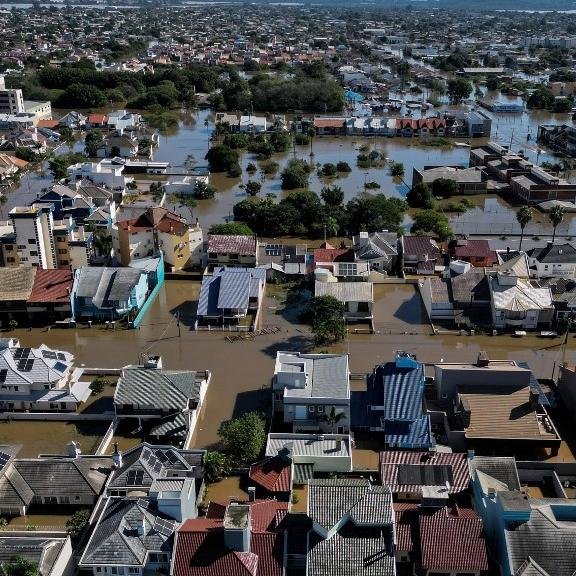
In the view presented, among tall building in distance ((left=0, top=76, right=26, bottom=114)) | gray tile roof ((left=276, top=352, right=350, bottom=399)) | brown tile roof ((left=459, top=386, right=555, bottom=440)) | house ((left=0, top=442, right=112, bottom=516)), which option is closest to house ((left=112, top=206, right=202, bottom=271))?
gray tile roof ((left=276, top=352, right=350, bottom=399))

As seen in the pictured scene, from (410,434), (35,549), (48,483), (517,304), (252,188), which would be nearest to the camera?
(35,549)

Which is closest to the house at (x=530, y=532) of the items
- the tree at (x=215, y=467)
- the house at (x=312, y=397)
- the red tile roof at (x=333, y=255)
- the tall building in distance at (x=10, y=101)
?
the house at (x=312, y=397)

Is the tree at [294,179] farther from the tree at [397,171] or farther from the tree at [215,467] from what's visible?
the tree at [215,467]

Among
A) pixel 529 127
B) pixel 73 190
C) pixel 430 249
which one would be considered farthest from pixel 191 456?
pixel 529 127

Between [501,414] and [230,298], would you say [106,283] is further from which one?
[501,414]

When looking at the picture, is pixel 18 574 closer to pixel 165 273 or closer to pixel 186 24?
pixel 165 273

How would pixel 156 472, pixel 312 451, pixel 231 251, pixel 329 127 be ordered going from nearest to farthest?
pixel 156 472
pixel 312 451
pixel 231 251
pixel 329 127

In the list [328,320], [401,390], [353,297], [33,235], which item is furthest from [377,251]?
[33,235]
